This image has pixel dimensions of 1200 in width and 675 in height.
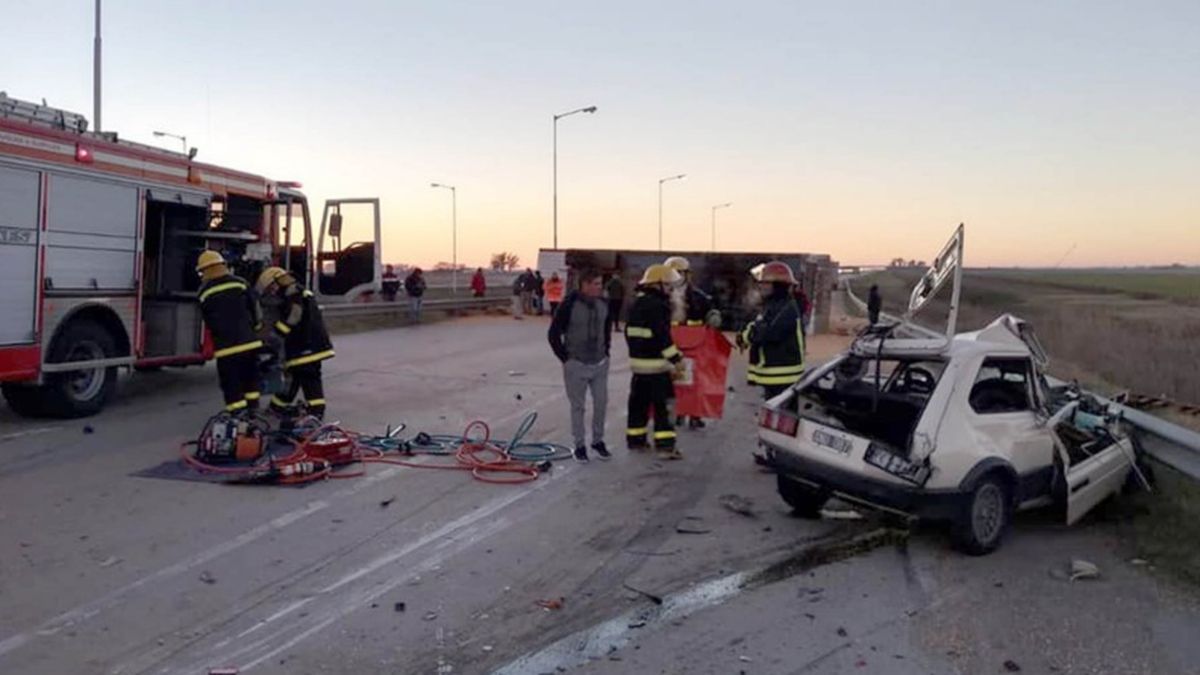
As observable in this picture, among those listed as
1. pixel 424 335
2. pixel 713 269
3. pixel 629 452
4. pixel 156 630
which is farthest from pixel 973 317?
pixel 156 630

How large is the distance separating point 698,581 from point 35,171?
304 inches

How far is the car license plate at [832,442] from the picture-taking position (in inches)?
239

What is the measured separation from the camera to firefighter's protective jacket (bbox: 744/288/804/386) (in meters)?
8.28

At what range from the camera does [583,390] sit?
883 cm

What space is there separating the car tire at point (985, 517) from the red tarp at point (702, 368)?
13.5 ft

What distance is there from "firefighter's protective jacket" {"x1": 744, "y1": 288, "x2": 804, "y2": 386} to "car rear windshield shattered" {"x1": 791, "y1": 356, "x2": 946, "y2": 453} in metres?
1.22

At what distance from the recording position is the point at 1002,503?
6.03 meters

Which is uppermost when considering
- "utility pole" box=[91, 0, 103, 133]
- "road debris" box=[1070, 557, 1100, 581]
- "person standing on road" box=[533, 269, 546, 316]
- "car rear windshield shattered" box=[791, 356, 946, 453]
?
"utility pole" box=[91, 0, 103, 133]

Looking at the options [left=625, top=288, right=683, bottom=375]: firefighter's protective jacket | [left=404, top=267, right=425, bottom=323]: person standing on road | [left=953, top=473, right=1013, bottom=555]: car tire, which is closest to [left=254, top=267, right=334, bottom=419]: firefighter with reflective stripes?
[left=625, top=288, right=683, bottom=375]: firefighter's protective jacket

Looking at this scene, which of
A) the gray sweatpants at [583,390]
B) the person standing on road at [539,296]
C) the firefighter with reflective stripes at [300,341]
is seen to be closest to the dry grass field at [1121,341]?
the gray sweatpants at [583,390]

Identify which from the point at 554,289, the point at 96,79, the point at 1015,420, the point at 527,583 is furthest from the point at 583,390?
the point at 554,289

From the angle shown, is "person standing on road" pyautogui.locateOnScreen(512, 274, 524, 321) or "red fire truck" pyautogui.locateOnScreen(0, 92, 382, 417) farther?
"person standing on road" pyautogui.locateOnScreen(512, 274, 524, 321)

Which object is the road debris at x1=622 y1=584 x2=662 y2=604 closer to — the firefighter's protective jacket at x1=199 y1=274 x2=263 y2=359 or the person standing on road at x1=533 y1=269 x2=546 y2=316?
the firefighter's protective jacket at x1=199 y1=274 x2=263 y2=359

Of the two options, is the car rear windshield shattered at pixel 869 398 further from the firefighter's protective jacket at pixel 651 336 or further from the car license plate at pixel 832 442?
the firefighter's protective jacket at pixel 651 336
